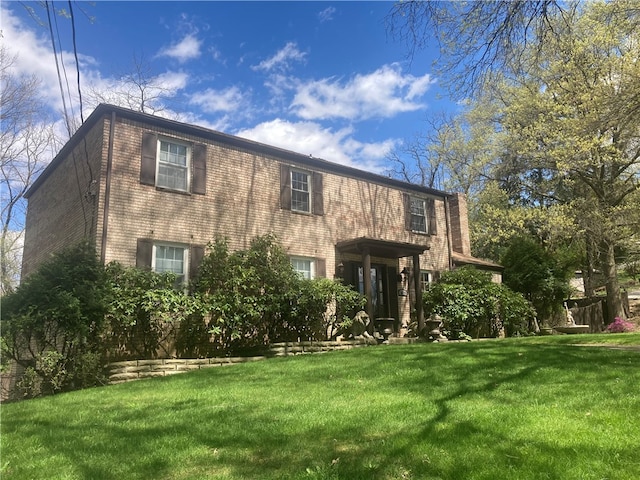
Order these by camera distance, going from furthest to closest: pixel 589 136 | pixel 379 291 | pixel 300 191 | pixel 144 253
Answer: pixel 589 136
pixel 379 291
pixel 300 191
pixel 144 253

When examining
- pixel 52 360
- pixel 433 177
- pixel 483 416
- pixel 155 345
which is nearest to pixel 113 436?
pixel 483 416

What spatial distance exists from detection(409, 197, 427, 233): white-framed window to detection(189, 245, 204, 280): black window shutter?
340 inches

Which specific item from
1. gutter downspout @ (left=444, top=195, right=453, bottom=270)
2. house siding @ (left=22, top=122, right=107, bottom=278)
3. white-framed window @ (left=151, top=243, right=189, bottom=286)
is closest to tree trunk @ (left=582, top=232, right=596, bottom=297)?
gutter downspout @ (left=444, top=195, right=453, bottom=270)

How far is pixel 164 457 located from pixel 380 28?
218 inches

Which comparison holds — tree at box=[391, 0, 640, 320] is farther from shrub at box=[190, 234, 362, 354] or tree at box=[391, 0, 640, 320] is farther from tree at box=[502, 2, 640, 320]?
shrub at box=[190, 234, 362, 354]

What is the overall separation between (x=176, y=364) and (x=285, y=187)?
6.69 meters

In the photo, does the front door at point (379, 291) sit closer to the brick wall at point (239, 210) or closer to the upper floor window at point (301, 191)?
the brick wall at point (239, 210)

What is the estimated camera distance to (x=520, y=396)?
5395 mm

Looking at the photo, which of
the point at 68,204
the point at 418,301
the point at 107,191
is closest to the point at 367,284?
the point at 418,301

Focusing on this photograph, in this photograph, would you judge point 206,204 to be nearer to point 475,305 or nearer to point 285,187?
point 285,187

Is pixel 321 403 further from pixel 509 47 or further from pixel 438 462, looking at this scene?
pixel 509 47

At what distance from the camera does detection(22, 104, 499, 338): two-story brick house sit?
11633mm

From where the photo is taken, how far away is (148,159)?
12031mm

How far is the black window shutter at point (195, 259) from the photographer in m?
12.1
